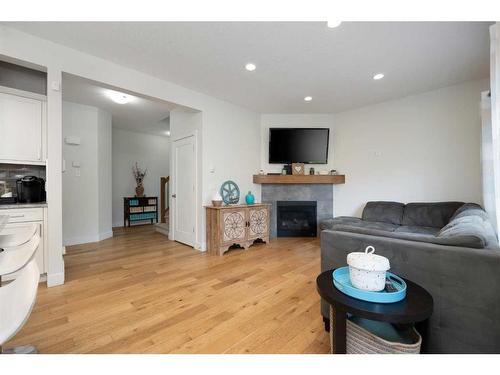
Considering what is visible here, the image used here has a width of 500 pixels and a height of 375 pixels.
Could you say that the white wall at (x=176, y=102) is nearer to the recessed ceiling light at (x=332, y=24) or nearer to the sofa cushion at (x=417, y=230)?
the recessed ceiling light at (x=332, y=24)

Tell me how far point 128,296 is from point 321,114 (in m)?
4.43

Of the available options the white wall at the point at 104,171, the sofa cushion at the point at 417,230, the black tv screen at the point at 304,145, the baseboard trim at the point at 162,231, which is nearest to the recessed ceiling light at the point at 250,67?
the black tv screen at the point at 304,145

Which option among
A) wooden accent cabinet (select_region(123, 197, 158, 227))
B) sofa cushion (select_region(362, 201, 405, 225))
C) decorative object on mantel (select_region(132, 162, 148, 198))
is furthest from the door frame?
sofa cushion (select_region(362, 201, 405, 225))

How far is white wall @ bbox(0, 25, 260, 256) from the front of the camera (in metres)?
2.14

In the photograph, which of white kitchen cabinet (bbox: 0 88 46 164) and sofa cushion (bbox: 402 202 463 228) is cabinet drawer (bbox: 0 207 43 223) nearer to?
white kitchen cabinet (bbox: 0 88 46 164)

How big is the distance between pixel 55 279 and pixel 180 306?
4.88 ft

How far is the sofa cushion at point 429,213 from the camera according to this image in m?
2.97

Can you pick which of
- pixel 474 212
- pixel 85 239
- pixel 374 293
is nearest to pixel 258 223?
pixel 474 212

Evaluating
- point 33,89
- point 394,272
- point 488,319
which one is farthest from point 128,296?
point 33,89

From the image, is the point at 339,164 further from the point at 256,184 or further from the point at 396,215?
the point at 256,184

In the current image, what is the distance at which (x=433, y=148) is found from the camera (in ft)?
11.0

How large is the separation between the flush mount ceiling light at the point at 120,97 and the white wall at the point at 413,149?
13.1 feet

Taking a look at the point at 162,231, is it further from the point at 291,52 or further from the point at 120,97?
the point at 291,52

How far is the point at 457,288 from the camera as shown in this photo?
3.55 feet
